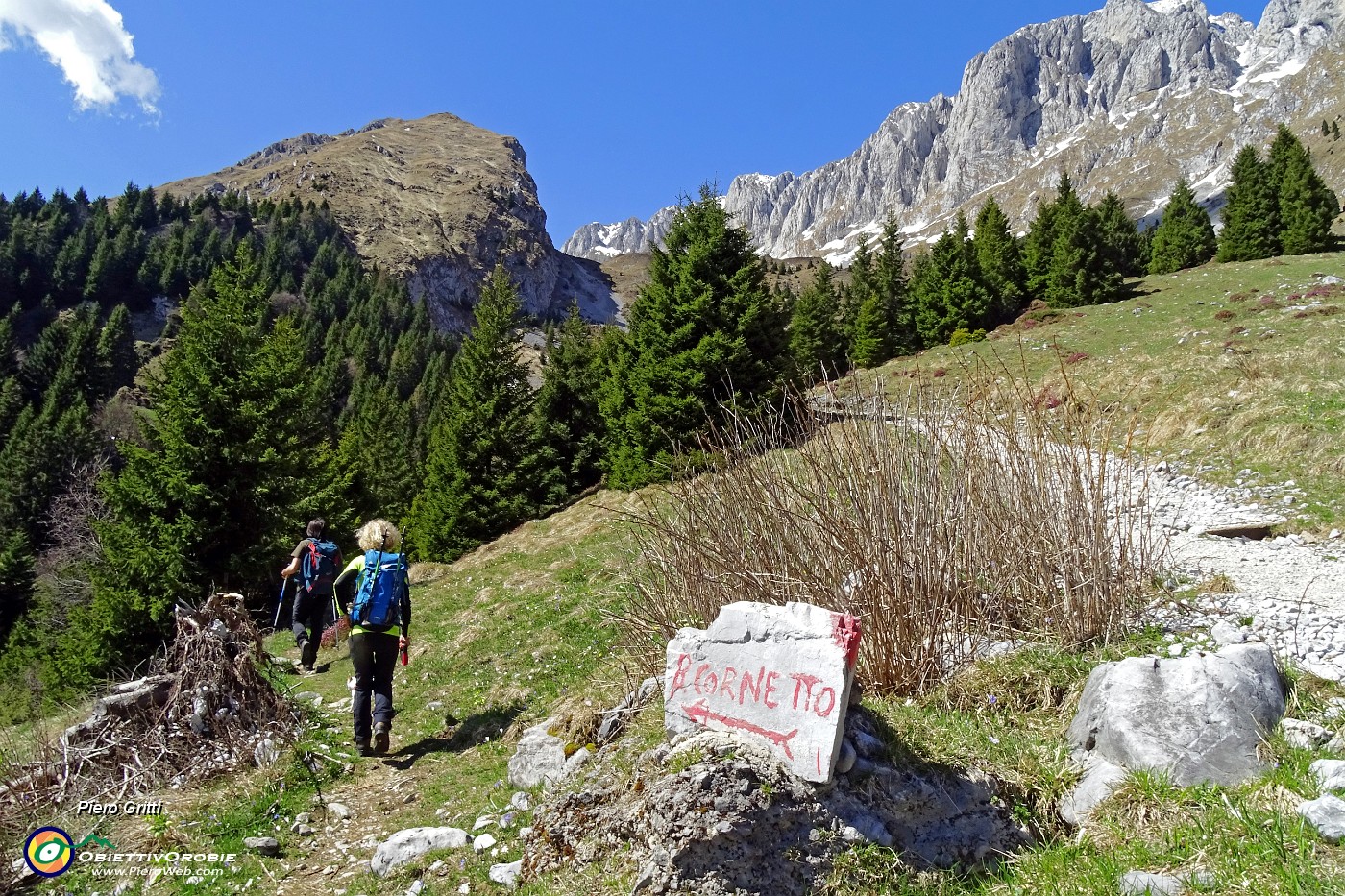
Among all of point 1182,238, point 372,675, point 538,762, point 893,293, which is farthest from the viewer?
point 1182,238

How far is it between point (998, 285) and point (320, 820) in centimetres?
4696

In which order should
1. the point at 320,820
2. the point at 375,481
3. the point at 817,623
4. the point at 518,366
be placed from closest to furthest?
the point at 817,623, the point at 320,820, the point at 518,366, the point at 375,481

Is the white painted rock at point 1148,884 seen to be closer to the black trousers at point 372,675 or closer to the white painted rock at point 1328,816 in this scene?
the white painted rock at point 1328,816

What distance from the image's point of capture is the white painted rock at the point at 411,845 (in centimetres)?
489

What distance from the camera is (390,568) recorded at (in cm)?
697

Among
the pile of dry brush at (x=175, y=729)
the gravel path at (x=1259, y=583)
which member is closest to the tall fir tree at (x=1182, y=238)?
the gravel path at (x=1259, y=583)

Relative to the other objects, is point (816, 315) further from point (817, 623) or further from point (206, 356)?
point (817, 623)

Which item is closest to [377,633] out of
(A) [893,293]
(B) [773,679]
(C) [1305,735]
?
(B) [773,679]

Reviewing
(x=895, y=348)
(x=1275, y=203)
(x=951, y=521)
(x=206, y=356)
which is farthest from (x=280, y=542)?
(x=1275, y=203)

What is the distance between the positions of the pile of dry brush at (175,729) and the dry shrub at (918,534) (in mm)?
4560

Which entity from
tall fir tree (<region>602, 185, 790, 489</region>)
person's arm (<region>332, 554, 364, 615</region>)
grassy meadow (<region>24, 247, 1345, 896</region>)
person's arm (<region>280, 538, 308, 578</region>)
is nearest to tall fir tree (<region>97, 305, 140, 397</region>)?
tall fir tree (<region>602, 185, 790, 489</region>)

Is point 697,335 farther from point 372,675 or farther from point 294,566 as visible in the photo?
point 372,675

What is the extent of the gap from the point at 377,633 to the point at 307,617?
5.10 m

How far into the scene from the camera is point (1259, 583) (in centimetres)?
662
